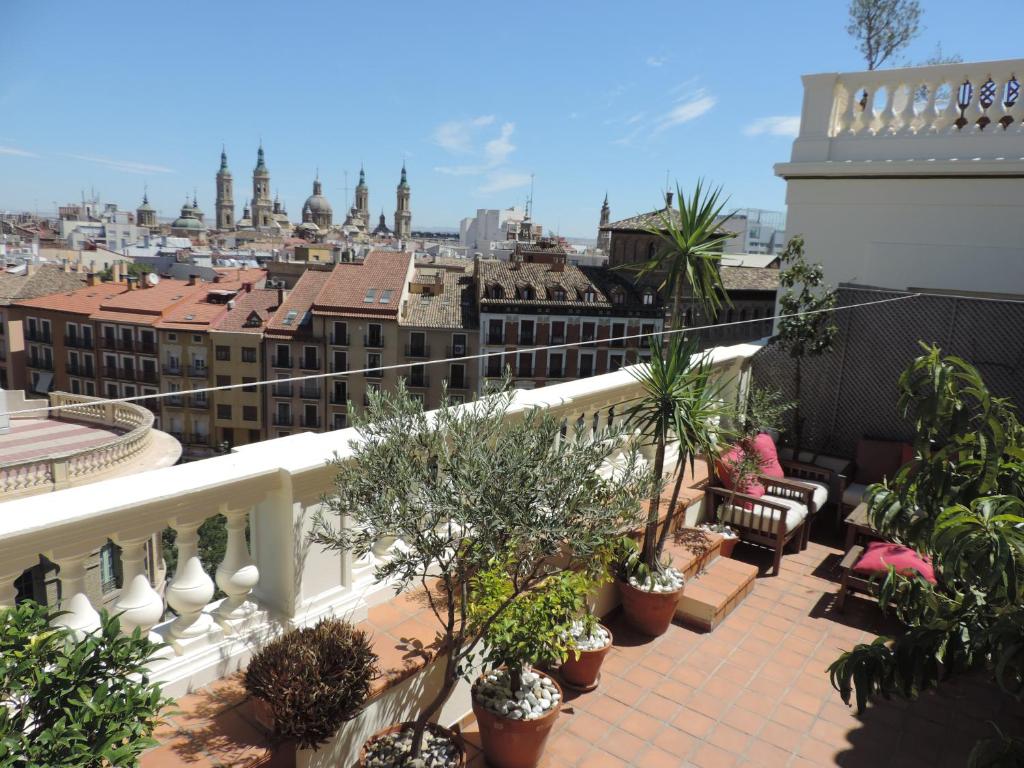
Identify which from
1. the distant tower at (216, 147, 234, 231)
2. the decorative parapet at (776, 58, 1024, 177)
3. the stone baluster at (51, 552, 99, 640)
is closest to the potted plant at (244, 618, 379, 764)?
the stone baluster at (51, 552, 99, 640)

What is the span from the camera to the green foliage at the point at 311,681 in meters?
2.11

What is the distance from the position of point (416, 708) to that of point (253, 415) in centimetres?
4660

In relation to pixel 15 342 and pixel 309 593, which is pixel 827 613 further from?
pixel 15 342

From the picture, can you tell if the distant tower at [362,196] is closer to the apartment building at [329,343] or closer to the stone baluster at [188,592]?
the apartment building at [329,343]

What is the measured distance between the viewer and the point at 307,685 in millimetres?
2123

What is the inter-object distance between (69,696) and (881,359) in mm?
6226

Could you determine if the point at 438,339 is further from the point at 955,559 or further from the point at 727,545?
the point at 955,559

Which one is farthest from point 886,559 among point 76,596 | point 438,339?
point 438,339

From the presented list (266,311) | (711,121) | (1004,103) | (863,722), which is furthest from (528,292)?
(863,722)

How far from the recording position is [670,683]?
3521 mm

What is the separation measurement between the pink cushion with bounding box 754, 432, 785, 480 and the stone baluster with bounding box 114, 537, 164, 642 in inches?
168

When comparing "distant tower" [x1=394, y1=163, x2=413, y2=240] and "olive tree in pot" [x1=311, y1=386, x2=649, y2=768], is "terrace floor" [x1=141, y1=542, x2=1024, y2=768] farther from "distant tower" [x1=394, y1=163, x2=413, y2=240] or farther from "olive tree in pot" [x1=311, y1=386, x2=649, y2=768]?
"distant tower" [x1=394, y1=163, x2=413, y2=240]

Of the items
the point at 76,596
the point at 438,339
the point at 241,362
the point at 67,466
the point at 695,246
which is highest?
the point at 695,246

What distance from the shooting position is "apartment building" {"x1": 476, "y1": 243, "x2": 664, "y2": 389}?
43969 mm
